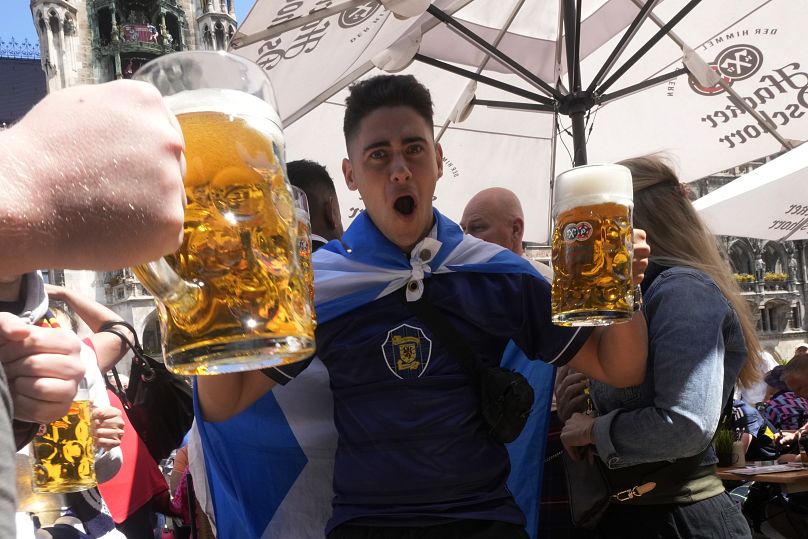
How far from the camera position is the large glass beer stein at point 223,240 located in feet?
2.58

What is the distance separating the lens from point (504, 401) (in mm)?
1756

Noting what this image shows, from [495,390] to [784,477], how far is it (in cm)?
312

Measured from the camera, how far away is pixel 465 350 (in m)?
1.83

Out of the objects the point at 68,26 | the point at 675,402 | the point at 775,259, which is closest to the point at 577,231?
the point at 675,402

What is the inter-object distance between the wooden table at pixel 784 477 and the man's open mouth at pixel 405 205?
319 cm

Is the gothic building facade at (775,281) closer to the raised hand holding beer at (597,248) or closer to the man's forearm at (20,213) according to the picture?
the raised hand holding beer at (597,248)

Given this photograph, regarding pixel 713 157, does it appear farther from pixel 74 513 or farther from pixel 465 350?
pixel 74 513

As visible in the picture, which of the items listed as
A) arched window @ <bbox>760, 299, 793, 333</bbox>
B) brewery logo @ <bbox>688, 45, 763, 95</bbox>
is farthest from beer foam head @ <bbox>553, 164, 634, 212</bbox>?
arched window @ <bbox>760, 299, 793, 333</bbox>

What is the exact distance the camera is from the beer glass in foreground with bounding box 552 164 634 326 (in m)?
1.50

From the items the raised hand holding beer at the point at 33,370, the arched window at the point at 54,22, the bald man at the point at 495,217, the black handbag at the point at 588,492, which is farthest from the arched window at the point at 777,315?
the raised hand holding beer at the point at 33,370

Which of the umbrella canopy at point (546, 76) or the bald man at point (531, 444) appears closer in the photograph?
the bald man at point (531, 444)


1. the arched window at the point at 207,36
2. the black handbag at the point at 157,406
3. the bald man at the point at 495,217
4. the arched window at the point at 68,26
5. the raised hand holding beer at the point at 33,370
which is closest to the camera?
the raised hand holding beer at the point at 33,370

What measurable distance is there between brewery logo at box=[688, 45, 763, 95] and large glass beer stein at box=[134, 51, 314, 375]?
15.7 ft

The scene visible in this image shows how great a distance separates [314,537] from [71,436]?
83 cm
